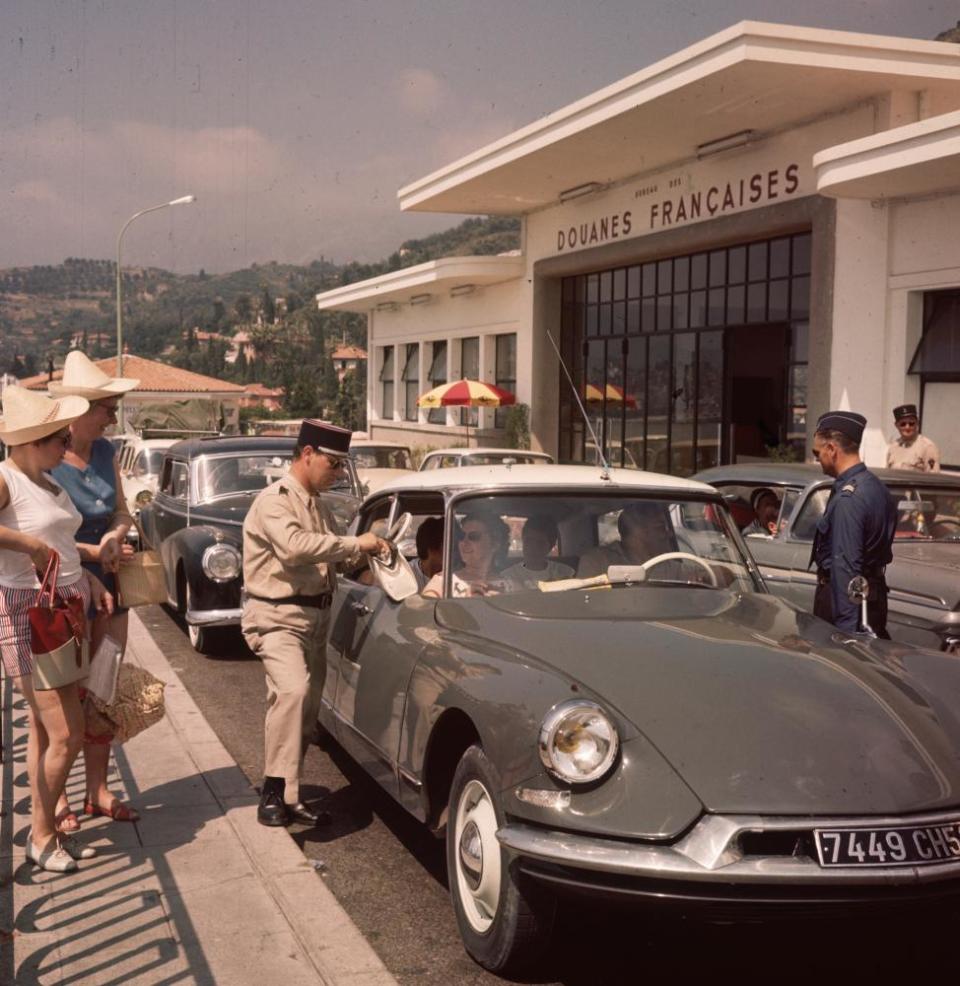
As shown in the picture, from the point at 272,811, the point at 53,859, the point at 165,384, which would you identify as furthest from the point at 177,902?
the point at 165,384

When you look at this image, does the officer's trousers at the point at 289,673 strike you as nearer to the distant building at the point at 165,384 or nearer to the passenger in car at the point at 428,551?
the passenger in car at the point at 428,551

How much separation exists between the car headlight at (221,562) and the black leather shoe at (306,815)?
13.8ft

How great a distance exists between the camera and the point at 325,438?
545cm

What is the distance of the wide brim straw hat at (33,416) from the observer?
15.3 feet

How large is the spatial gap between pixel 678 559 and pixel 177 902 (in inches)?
93.5

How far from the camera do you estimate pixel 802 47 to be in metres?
15.1

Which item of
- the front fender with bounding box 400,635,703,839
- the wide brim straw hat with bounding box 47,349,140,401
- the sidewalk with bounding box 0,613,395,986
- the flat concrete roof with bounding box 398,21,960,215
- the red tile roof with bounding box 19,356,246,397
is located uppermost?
the flat concrete roof with bounding box 398,21,960,215

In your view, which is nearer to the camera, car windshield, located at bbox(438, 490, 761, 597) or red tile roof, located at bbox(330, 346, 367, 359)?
car windshield, located at bbox(438, 490, 761, 597)

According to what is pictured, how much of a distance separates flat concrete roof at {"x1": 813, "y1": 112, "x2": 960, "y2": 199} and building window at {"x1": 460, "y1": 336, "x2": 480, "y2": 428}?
49.4 feet

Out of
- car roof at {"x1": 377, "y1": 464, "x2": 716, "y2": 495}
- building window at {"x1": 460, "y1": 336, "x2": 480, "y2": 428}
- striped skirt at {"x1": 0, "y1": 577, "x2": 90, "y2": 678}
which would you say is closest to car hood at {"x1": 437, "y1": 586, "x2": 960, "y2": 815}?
car roof at {"x1": 377, "y1": 464, "x2": 716, "y2": 495}

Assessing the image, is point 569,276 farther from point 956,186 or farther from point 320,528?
point 320,528

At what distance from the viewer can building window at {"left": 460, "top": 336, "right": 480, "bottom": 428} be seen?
2969cm

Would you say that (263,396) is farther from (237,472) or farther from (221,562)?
(221,562)

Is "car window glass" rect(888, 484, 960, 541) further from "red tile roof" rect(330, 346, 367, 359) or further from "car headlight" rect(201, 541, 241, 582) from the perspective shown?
"red tile roof" rect(330, 346, 367, 359)
